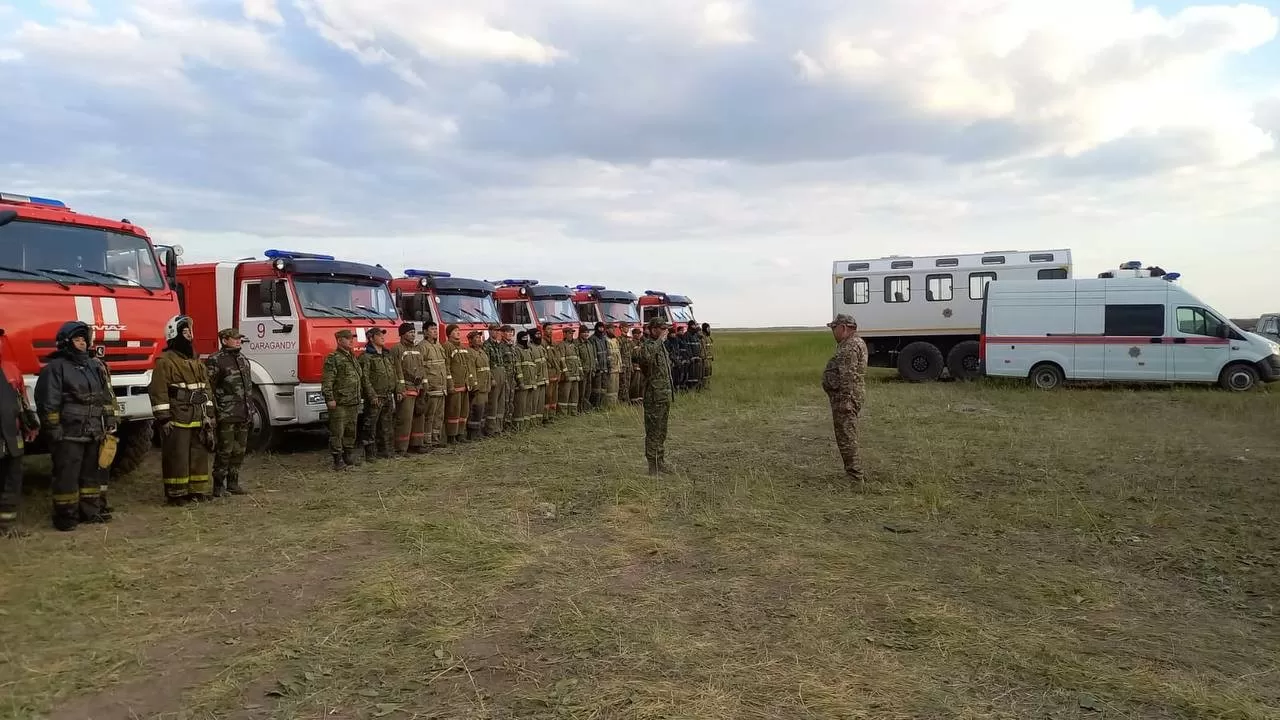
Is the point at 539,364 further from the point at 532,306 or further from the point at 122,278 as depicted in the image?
the point at 122,278

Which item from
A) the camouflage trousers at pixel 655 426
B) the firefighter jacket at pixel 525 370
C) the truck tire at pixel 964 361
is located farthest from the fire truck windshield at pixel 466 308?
the truck tire at pixel 964 361

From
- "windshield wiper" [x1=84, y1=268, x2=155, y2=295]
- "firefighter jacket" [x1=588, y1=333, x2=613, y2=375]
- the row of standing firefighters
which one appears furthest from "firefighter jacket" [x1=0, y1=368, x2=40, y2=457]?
"firefighter jacket" [x1=588, y1=333, x2=613, y2=375]

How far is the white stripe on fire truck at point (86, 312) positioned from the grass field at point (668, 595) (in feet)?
5.38

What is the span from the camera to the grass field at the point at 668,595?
3.46 meters

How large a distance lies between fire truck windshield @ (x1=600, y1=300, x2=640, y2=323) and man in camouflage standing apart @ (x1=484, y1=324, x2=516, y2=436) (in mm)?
6161

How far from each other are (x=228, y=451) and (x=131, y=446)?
134 centimetres

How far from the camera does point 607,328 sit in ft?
47.0

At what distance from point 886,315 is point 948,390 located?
128 inches

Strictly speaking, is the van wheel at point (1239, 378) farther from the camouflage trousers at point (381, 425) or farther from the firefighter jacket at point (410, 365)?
the camouflage trousers at point (381, 425)

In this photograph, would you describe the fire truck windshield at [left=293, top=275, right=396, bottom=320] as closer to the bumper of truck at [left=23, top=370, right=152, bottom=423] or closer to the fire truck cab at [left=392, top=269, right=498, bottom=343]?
the fire truck cab at [left=392, top=269, right=498, bottom=343]

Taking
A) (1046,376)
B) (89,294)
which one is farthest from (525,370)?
(1046,376)

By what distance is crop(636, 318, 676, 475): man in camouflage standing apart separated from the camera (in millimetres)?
7977

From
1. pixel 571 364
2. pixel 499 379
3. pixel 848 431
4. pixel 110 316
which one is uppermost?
pixel 110 316

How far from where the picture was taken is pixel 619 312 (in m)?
17.7
